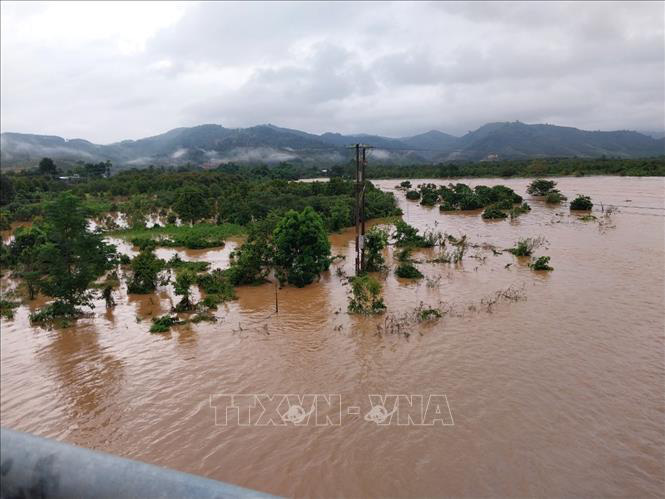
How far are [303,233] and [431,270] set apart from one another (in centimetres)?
630

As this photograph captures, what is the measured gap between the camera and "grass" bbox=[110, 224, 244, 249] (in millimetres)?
26609

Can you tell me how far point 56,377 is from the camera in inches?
440

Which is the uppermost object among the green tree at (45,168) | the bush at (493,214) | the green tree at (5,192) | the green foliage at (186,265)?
the green tree at (45,168)

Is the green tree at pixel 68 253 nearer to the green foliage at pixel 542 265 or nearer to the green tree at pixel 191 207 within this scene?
the green foliage at pixel 542 265

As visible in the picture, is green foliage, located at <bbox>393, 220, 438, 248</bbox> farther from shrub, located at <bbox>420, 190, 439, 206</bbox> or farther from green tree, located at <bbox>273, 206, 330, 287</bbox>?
shrub, located at <bbox>420, 190, 439, 206</bbox>

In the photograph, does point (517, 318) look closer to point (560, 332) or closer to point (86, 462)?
point (560, 332)

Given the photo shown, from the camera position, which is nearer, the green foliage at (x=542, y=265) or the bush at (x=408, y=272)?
the bush at (x=408, y=272)

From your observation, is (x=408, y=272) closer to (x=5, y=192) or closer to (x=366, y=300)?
(x=366, y=300)

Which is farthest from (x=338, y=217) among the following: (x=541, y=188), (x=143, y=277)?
(x=541, y=188)

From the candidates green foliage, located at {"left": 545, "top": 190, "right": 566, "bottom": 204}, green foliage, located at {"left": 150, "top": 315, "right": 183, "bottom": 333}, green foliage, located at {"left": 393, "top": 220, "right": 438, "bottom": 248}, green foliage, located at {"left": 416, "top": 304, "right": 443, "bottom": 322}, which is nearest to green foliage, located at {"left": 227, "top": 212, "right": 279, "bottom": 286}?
green foliage, located at {"left": 150, "top": 315, "right": 183, "bottom": 333}

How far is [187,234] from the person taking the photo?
28141mm

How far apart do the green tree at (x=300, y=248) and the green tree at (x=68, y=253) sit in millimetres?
6405

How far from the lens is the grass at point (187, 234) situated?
26.6 metres

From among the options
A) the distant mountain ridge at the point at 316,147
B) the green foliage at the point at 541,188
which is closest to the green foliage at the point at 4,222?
the green foliage at the point at 541,188
